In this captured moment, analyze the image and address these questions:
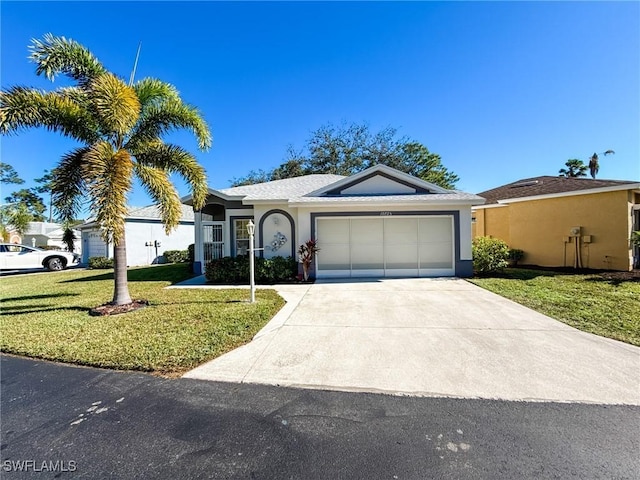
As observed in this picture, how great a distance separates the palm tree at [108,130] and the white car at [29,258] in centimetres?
1458

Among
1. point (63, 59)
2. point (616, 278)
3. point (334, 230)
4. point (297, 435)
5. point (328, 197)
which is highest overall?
point (63, 59)

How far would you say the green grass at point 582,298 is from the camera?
5.34m

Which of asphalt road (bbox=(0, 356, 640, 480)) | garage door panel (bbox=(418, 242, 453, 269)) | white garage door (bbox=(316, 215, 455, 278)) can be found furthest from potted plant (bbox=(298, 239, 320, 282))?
asphalt road (bbox=(0, 356, 640, 480))

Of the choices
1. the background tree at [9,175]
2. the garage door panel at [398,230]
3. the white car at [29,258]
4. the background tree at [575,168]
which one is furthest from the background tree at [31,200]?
the background tree at [575,168]

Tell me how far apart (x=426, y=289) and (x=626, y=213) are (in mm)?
8734

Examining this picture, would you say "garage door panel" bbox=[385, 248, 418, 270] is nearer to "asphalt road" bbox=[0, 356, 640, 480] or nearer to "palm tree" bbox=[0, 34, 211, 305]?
"palm tree" bbox=[0, 34, 211, 305]

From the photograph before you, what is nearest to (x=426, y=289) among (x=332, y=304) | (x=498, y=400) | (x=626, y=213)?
(x=332, y=304)

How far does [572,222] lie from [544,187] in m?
2.73

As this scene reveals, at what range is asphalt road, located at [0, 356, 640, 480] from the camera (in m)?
2.23

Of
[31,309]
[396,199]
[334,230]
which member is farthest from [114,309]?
[396,199]

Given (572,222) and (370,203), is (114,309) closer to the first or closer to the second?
(370,203)

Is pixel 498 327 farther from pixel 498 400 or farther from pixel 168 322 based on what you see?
pixel 168 322

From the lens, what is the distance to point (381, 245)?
463 inches

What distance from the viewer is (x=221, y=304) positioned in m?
7.30
